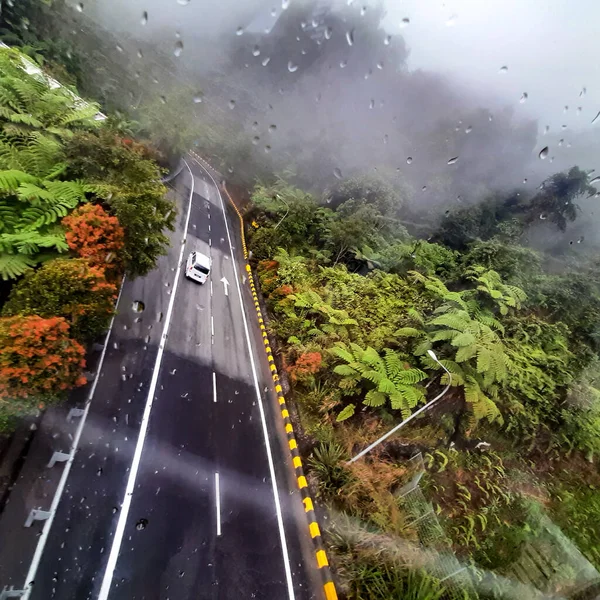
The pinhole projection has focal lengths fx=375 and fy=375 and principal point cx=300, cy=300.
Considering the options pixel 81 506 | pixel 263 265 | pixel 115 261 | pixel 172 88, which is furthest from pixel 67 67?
pixel 81 506

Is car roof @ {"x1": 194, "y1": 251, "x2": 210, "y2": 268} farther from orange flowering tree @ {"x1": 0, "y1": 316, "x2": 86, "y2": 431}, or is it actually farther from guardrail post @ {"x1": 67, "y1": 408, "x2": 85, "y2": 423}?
orange flowering tree @ {"x1": 0, "y1": 316, "x2": 86, "y2": 431}

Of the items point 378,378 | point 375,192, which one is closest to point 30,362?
point 378,378

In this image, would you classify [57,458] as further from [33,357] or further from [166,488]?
[166,488]

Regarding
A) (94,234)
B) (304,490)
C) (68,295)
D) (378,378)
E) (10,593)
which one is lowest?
(10,593)

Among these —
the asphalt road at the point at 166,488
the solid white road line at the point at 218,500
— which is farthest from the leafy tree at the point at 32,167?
the solid white road line at the point at 218,500

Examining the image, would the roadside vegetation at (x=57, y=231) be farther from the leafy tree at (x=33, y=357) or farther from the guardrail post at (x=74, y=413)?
the guardrail post at (x=74, y=413)
